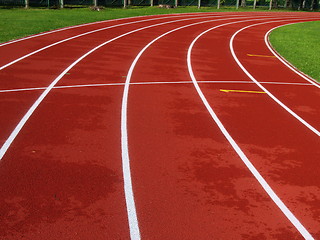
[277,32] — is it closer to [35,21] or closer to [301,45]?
[301,45]

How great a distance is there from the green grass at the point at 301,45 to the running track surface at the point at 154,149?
63.1 inches

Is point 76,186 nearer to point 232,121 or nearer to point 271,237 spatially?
point 271,237

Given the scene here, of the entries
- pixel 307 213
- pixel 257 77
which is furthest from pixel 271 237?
pixel 257 77

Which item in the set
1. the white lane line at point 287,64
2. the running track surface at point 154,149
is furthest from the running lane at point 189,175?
the white lane line at point 287,64

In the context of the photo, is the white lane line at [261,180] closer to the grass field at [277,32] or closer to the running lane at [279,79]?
the running lane at [279,79]

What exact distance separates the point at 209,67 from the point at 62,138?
796 centimetres

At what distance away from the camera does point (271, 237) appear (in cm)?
468

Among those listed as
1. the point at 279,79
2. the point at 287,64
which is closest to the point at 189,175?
the point at 279,79

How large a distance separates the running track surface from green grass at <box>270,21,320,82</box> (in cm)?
160

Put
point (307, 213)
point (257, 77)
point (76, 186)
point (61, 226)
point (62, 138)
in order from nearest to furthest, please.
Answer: point (61, 226)
point (307, 213)
point (76, 186)
point (62, 138)
point (257, 77)

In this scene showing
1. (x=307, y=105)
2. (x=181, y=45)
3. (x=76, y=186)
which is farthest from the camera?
(x=181, y=45)

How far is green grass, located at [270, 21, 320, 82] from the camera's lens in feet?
50.0

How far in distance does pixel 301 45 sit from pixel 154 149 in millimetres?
15144

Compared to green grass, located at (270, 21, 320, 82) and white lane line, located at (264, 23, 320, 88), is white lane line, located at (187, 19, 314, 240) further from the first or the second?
green grass, located at (270, 21, 320, 82)
